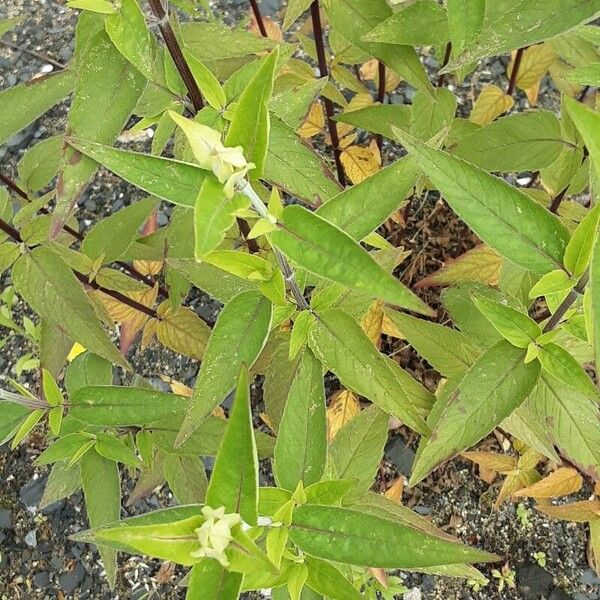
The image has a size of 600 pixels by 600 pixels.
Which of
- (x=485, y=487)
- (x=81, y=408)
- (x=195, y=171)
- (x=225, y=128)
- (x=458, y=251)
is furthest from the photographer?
(x=458, y=251)

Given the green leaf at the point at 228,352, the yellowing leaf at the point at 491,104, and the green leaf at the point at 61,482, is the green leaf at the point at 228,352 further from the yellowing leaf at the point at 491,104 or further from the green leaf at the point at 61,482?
the yellowing leaf at the point at 491,104

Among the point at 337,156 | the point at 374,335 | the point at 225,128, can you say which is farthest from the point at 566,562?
the point at 225,128

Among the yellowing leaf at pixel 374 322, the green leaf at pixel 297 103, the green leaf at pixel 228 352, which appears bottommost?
the yellowing leaf at pixel 374 322

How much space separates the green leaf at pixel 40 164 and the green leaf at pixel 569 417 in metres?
1.07

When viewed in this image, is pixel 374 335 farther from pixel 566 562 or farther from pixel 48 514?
pixel 48 514

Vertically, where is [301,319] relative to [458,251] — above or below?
above

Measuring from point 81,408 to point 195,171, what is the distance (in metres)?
0.59

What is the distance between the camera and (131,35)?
99 cm

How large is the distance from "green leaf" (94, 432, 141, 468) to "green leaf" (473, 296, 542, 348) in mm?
680

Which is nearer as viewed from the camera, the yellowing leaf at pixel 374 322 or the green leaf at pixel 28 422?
the green leaf at pixel 28 422

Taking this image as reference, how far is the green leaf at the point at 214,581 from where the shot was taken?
2.51 feet

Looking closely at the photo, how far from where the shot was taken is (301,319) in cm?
106

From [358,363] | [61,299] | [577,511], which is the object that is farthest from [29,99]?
[577,511]

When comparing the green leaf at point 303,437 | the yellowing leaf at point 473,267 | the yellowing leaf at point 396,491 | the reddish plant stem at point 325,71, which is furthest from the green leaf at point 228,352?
the yellowing leaf at point 396,491
